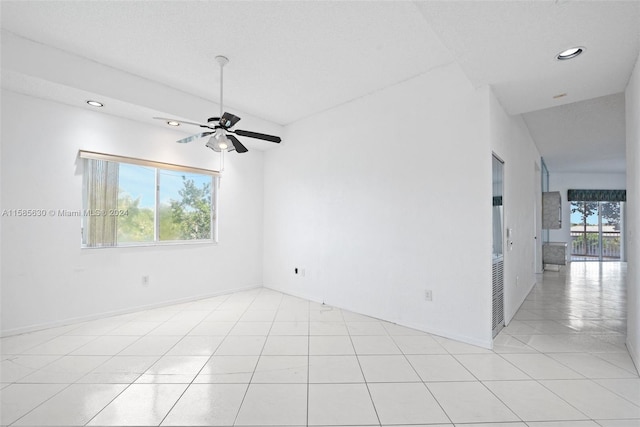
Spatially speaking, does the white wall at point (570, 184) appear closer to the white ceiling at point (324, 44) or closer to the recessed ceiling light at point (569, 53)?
the white ceiling at point (324, 44)

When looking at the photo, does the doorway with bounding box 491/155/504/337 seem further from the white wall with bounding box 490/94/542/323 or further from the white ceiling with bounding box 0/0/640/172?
the white ceiling with bounding box 0/0/640/172

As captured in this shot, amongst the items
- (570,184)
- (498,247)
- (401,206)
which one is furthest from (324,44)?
(570,184)

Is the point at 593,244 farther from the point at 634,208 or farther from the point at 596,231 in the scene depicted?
the point at 634,208

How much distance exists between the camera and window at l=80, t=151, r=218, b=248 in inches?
147

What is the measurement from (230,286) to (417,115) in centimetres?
404

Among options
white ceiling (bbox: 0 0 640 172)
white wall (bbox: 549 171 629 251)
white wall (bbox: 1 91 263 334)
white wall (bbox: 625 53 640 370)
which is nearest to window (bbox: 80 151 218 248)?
white wall (bbox: 1 91 263 334)

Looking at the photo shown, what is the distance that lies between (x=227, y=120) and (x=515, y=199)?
392 centimetres

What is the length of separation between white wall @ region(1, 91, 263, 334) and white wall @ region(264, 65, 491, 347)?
6.26 ft

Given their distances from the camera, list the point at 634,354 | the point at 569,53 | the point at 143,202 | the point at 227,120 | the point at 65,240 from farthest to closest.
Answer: the point at 143,202, the point at 65,240, the point at 227,120, the point at 634,354, the point at 569,53

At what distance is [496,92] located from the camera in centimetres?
307

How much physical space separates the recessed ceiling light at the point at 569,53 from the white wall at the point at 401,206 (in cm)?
64

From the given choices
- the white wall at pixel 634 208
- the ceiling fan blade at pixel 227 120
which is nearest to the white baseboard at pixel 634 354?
the white wall at pixel 634 208

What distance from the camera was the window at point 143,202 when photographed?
12.3 ft

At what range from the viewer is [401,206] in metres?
3.57
